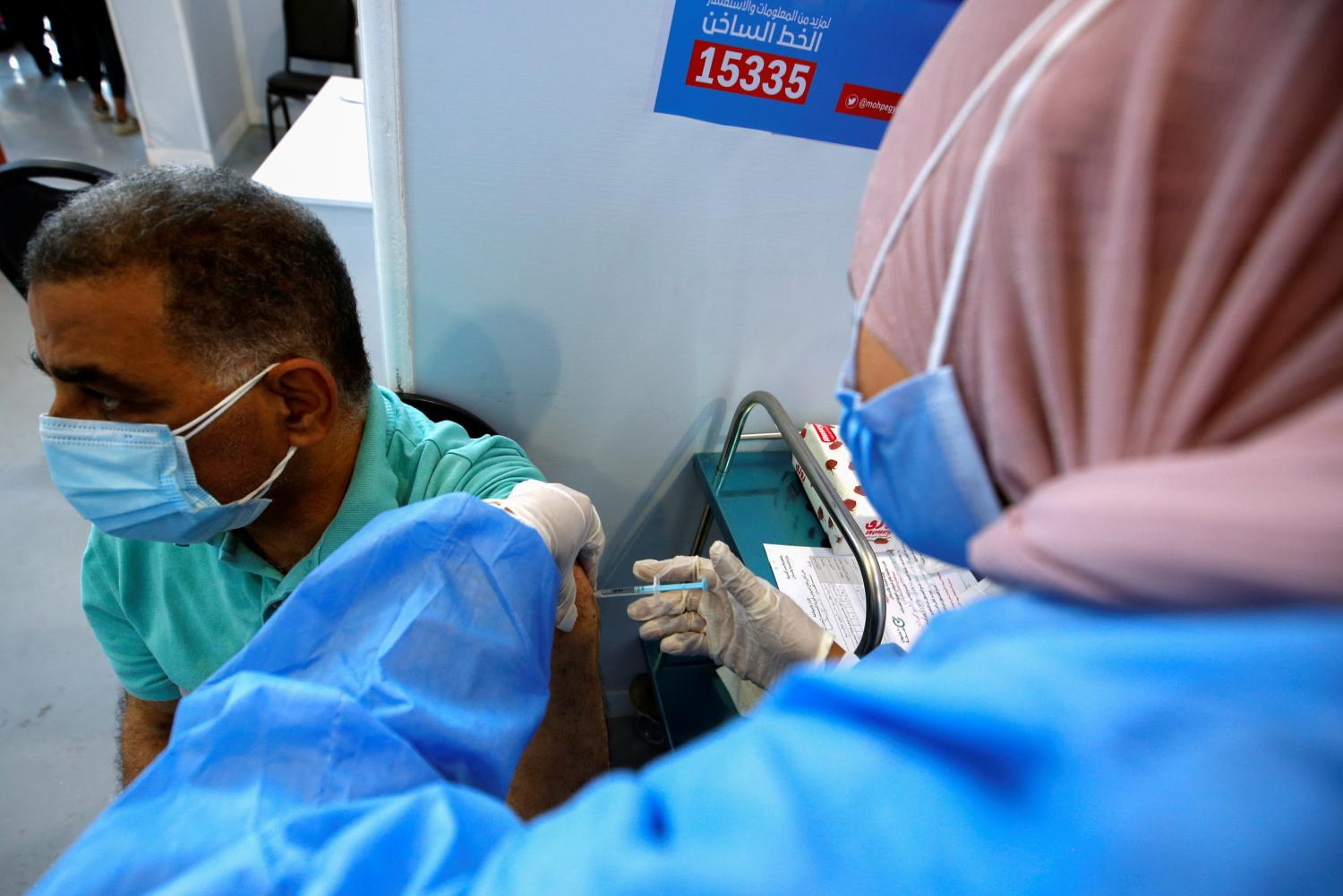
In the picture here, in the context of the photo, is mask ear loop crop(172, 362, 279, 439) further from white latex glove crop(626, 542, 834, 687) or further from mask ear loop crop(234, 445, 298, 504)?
white latex glove crop(626, 542, 834, 687)

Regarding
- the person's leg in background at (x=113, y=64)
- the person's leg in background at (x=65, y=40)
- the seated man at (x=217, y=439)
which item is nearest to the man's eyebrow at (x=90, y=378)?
the seated man at (x=217, y=439)

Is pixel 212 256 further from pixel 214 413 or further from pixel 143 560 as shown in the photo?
Result: pixel 143 560

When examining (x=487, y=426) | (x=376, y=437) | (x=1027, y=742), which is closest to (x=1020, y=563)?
(x=1027, y=742)

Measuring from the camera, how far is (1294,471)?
0.24 meters

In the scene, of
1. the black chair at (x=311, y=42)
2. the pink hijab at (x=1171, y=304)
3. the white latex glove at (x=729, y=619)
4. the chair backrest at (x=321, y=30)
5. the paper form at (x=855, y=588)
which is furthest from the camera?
the chair backrest at (x=321, y=30)

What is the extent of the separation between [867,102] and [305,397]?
98cm

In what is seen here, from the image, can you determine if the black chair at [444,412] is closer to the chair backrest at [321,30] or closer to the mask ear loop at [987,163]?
the mask ear loop at [987,163]

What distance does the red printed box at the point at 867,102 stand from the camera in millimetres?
1023

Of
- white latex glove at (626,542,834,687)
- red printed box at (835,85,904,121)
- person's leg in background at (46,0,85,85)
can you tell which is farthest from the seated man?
person's leg in background at (46,0,85,85)

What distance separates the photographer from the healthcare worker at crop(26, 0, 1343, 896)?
0.25 m

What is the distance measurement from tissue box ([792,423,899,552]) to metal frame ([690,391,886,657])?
0.32 ft

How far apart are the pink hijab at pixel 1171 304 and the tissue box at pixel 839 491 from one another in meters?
0.92

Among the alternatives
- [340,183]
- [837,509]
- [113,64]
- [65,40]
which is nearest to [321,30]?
[113,64]

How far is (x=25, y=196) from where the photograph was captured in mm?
1505
